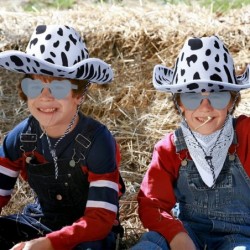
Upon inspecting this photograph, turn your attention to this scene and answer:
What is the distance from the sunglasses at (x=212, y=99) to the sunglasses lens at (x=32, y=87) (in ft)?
2.08

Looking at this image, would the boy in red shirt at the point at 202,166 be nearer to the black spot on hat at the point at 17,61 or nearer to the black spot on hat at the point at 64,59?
the black spot on hat at the point at 64,59

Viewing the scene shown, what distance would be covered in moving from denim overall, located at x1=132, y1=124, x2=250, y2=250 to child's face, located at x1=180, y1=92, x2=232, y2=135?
106mm

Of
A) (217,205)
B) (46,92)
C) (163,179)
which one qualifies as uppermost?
(46,92)

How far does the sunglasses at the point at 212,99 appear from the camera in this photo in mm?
3594

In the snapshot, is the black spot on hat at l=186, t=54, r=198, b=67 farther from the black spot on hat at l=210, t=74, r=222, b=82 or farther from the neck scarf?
the neck scarf

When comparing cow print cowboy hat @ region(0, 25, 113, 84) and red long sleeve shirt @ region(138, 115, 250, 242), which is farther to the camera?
red long sleeve shirt @ region(138, 115, 250, 242)

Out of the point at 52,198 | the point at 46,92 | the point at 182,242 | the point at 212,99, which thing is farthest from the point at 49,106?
the point at 182,242

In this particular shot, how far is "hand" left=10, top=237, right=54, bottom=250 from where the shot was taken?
11.5 feet

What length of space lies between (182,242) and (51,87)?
0.86m

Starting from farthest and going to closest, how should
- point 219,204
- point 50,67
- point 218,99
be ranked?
1. point 219,204
2. point 218,99
3. point 50,67

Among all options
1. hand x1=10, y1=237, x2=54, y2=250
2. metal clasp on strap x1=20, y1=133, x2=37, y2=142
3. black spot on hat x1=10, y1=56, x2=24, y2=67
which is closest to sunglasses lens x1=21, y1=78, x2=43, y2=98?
black spot on hat x1=10, y1=56, x2=24, y2=67

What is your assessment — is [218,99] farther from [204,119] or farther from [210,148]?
[210,148]

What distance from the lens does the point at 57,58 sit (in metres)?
3.56

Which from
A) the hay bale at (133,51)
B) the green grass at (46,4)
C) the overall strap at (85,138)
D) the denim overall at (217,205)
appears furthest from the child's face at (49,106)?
the green grass at (46,4)
